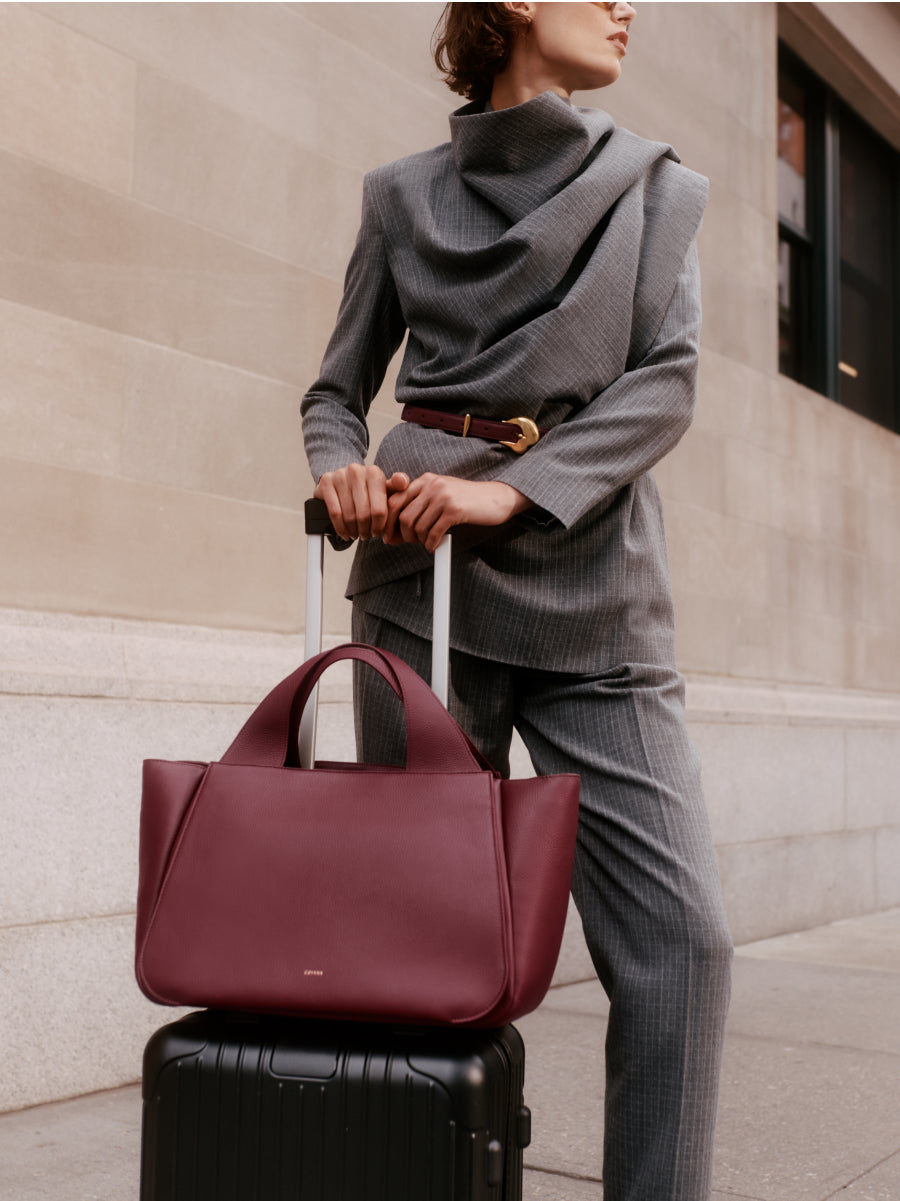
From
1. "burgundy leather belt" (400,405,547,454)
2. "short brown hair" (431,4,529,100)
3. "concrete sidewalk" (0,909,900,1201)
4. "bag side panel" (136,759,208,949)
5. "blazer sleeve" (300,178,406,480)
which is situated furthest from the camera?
"concrete sidewalk" (0,909,900,1201)

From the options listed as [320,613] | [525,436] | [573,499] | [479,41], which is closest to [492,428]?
[525,436]

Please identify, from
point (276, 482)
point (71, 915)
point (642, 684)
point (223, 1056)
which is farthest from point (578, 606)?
point (276, 482)

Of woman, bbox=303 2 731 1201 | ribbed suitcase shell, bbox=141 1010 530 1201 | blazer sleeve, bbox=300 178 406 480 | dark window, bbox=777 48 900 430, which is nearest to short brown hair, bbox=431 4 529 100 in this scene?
woman, bbox=303 2 731 1201

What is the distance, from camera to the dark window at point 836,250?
7.42 m

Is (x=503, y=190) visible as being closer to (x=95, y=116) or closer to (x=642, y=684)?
(x=642, y=684)

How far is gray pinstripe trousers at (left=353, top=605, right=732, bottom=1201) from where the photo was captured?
5.35 feet

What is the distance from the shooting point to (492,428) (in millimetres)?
1730

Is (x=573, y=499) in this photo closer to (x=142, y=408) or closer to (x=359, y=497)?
(x=359, y=497)

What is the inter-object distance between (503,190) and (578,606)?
58 cm

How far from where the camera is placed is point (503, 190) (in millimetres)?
1813

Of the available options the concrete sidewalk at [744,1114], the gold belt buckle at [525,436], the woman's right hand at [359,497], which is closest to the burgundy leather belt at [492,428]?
the gold belt buckle at [525,436]

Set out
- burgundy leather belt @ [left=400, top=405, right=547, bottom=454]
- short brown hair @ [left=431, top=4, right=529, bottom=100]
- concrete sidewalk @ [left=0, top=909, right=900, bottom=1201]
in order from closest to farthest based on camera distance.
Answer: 1. burgundy leather belt @ [left=400, top=405, right=547, bottom=454]
2. short brown hair @ [left=431, top=4, right=529, bottom=100]
3. concrete sidewalk @ [left=0, top=909, right=900, bottom=1201]

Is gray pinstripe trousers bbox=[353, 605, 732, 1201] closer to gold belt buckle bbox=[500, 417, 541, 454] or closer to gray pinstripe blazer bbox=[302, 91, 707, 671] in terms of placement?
gray pinstripe blazer bbox=[302, 91, 707, 671]

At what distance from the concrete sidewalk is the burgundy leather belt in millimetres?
1561
